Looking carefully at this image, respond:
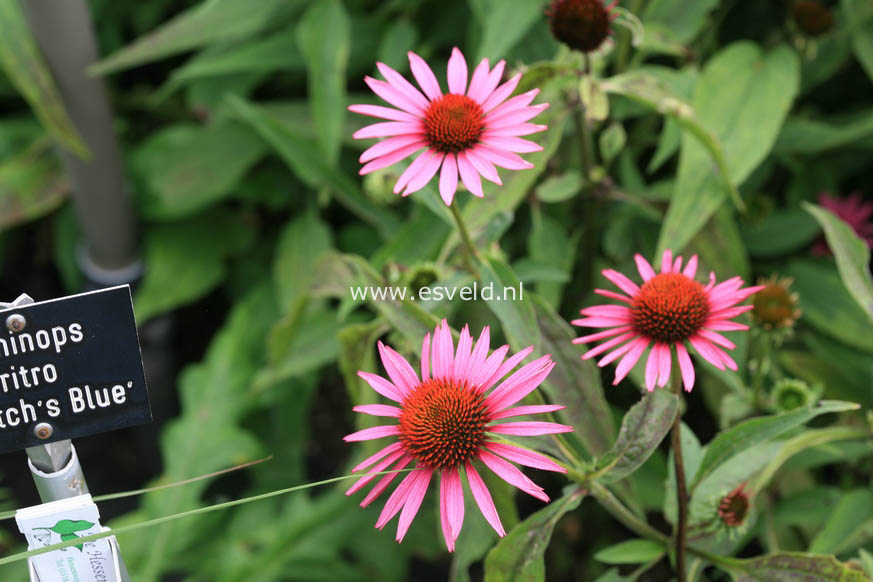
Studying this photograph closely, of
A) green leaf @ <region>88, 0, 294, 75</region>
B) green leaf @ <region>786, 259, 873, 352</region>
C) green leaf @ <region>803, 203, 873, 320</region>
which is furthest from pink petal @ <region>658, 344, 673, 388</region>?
green leaf @ <region>88, 0, 294, 75</region>

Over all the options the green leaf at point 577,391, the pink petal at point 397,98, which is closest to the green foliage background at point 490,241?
the green leaf at point 577,391

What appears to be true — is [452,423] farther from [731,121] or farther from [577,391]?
[731,121]

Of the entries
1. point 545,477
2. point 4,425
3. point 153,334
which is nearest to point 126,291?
point 4,425

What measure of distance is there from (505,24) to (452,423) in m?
0.53

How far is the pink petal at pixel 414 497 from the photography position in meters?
0.45

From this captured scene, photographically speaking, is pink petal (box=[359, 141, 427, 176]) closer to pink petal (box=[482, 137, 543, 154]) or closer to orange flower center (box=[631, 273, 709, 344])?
pink petal (box=[482, 137, 543, 154])

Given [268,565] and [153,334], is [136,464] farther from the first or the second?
[268,565]

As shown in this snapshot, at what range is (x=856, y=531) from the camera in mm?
714

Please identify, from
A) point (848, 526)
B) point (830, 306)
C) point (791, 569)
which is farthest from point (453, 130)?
point (830, 306)

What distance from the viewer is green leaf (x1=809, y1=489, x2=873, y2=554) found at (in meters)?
0.71

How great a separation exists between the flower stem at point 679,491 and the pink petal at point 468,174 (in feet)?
0.57

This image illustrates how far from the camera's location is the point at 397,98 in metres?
0.55

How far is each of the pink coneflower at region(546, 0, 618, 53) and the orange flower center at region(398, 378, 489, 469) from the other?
339 millimetres

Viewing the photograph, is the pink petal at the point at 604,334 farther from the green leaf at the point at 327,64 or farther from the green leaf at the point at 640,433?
the green leaf at the point at 327,64
